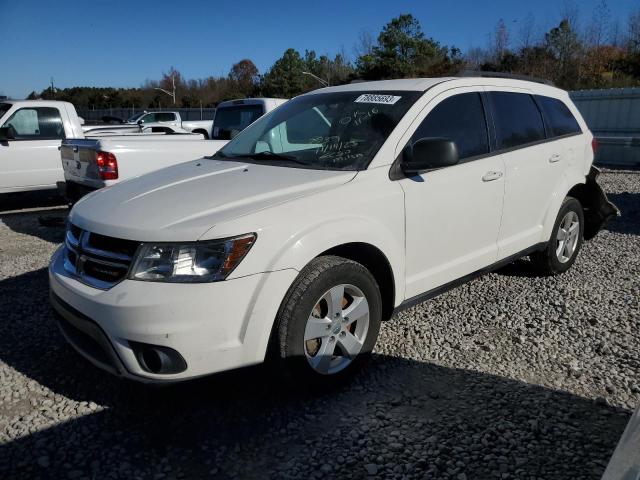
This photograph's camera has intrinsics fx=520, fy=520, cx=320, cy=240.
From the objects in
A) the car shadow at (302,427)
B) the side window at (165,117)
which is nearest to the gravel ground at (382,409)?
the car shadow at (302,427)

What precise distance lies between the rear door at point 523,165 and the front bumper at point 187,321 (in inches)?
84.9

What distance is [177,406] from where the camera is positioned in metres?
2.90

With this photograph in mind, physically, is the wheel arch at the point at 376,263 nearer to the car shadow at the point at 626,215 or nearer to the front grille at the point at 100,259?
the front grille at the point at 100,259

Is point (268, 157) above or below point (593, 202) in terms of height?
above

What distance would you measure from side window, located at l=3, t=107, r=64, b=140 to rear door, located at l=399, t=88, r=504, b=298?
7.23 metres

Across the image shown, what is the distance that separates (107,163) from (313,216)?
400 cm

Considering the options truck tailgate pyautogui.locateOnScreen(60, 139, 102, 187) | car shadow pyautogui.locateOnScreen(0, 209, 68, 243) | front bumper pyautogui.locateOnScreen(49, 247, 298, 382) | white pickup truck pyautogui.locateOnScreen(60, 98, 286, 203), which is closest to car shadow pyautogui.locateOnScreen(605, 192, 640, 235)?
white pickup truck pyautogui.locateOnScreen(60, 98, 286, 203)

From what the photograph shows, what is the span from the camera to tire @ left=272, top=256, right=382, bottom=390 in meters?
2.63

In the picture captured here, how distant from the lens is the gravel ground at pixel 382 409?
2418 millimetres

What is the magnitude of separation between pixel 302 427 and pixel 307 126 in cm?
212

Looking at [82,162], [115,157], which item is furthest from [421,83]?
[82,162]

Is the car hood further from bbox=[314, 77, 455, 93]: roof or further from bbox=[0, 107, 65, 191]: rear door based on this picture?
bbox=[0, 107, 65, 191]: rear door

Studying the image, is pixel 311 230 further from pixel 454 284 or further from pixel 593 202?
pixel 593 202

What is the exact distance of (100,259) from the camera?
2680mm
